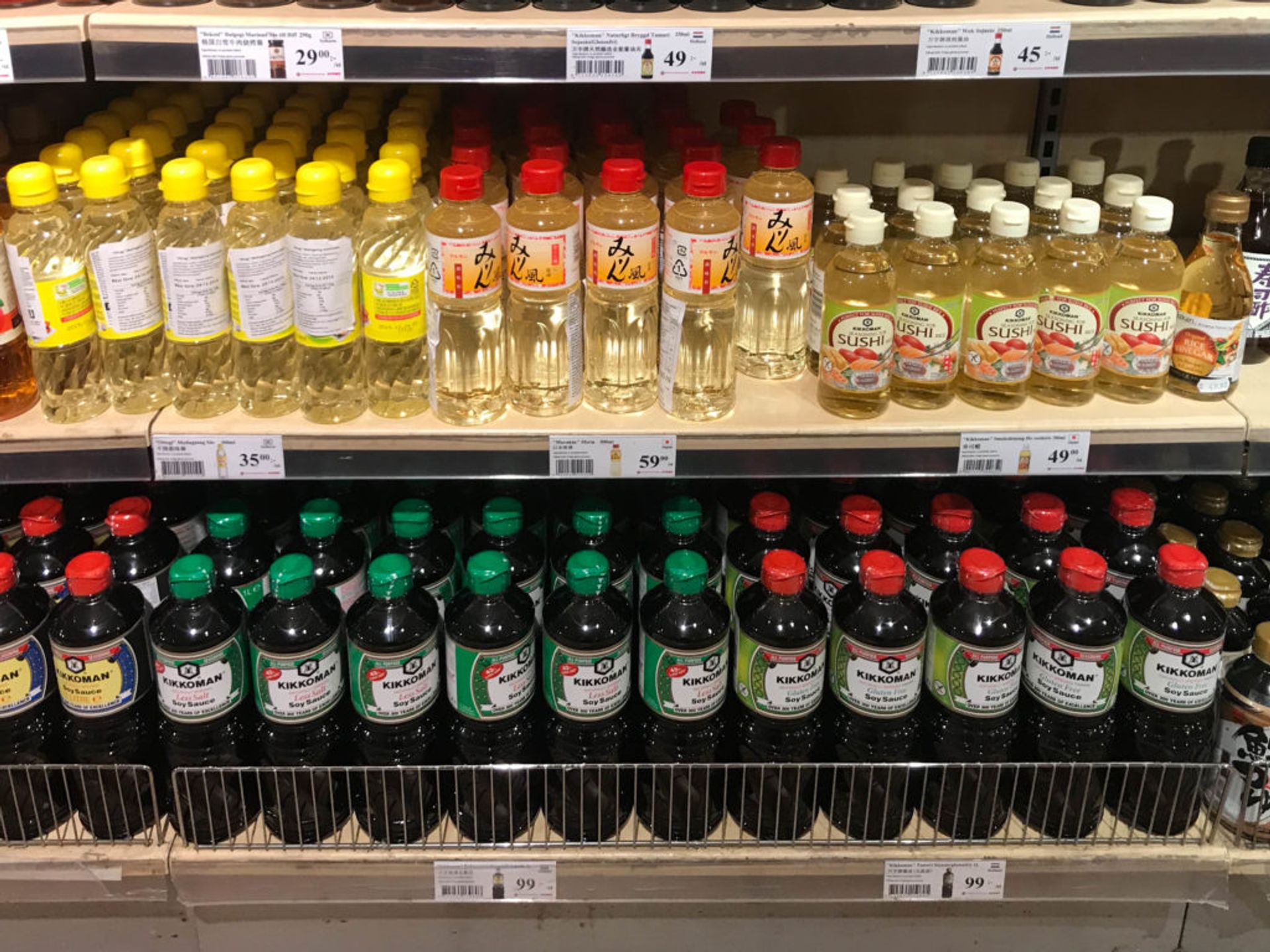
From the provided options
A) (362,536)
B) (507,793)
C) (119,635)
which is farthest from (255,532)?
(507,793)

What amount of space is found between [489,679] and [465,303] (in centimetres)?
50

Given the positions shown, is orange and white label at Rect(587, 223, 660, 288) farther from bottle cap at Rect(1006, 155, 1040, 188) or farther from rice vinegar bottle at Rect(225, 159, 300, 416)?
bottle cap at Rect(1006, 155, 1040, 188)

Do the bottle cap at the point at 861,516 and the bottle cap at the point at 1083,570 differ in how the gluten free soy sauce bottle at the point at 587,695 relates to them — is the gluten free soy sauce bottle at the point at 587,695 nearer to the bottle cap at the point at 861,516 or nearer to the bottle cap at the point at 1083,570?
the bottle cap at the point at 861,516

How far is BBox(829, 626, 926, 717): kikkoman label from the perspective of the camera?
5.34 ft

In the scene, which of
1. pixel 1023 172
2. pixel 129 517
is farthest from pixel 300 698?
pixel 1023 172

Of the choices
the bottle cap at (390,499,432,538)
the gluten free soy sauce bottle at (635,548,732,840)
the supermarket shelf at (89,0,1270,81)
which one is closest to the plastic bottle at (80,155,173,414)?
the supermarket shelf at (89,0,1270,81)

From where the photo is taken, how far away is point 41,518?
1.72 m

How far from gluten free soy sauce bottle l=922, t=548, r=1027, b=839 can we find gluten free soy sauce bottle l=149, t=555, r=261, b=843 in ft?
3.09

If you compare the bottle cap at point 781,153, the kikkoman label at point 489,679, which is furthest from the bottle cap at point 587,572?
the bottle cap at point 781,153

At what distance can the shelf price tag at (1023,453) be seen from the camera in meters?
1.55

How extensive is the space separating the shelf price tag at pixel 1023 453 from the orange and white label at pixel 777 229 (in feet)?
1.08

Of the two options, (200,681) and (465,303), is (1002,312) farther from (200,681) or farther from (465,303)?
(200,681)

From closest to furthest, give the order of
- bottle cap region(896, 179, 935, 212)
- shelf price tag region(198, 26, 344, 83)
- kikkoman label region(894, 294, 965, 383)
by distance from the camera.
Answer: shelf price tag region(198, 26, 344, 83) → kikkoman label region(894, 294, 965, 383) → bottle cap region(896, 179, 935, 212)

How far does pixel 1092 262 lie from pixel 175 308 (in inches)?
45.2
